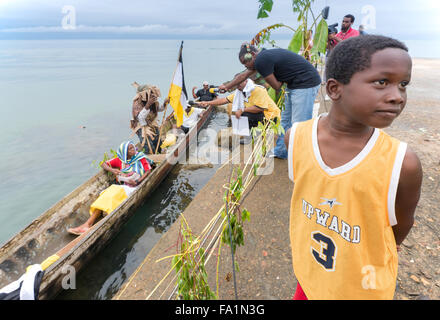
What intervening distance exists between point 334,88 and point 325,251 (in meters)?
0.78

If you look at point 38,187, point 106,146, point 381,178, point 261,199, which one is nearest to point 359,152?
point 381,178

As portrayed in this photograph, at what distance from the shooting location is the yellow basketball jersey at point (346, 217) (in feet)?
3.20

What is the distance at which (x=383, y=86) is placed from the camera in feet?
2.95

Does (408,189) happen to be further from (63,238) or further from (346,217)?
(63,238)

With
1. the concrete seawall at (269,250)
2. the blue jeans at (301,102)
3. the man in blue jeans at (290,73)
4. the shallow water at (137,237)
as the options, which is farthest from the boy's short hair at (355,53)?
the shallow water at (137,237)

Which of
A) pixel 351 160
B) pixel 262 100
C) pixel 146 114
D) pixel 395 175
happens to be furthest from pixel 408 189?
pixel 146 114

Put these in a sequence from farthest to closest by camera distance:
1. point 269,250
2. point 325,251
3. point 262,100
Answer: point 262,100, point 269,250, point 325,251

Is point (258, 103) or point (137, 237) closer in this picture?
point (137, 237)

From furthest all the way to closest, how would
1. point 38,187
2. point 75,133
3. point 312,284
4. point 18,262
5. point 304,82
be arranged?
1. point 75,133
2. point 38,187
3. point 304,82
4. point 18,262
5. point 312,284

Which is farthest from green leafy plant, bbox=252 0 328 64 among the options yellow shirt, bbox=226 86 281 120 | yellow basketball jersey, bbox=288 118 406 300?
yellow basketball jersey, bbox=288 118 406 300

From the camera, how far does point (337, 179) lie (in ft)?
3.47

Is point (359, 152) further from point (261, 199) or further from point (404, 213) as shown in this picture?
point (261, 199)

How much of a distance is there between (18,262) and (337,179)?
4.56 m
